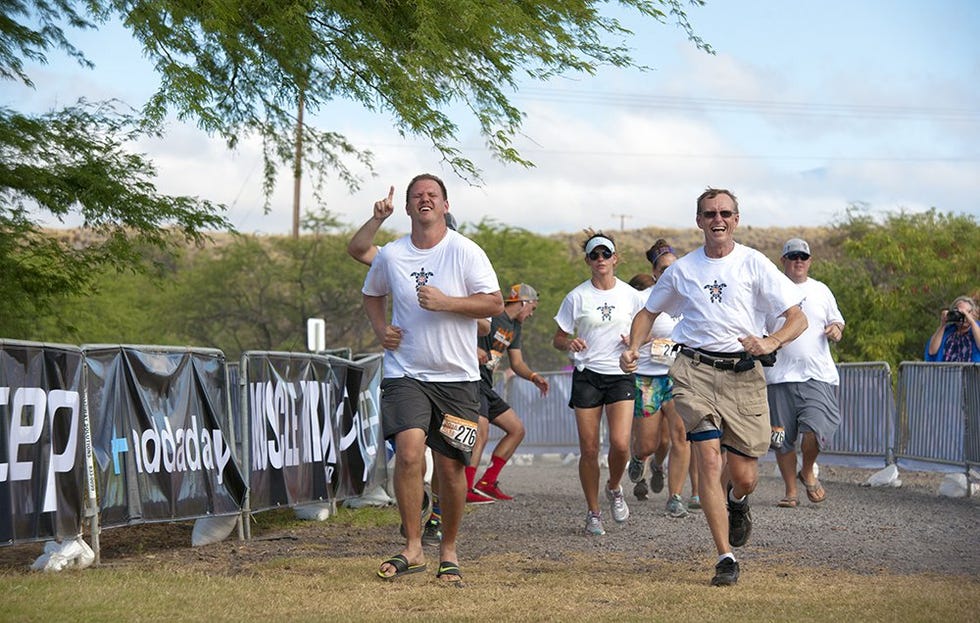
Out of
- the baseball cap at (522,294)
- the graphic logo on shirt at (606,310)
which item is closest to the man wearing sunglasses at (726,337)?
the graphic logo on shirt at (606,310)

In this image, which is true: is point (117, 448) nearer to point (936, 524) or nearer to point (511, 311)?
point (511, 311)

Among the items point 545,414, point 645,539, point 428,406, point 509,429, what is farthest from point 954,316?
point 545,414

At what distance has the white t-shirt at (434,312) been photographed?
26.3ft

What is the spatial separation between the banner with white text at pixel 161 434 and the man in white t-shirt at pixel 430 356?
1815 millimetres

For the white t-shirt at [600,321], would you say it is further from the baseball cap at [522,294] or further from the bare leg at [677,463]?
the baseball cap at [522,294]

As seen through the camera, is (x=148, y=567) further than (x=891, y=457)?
No

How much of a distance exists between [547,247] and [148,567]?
52.9 metres

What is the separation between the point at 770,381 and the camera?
12.9 meters

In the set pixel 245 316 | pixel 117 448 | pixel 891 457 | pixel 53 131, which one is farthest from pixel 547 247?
pixel 117 448

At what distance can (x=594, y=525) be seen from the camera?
1052 cm

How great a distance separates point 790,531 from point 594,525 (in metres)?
1.40

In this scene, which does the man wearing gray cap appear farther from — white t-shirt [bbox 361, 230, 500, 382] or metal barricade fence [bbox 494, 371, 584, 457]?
metal barricade fence [bbox 494, 371, 584, 457]

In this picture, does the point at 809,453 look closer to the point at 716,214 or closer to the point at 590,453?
the point at 590,453

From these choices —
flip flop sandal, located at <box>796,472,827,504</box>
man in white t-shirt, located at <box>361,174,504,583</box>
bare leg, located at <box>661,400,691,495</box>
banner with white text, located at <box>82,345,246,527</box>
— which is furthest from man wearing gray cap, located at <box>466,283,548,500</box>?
man in white t-shirt, located at <box>361,174,504,583</box>
